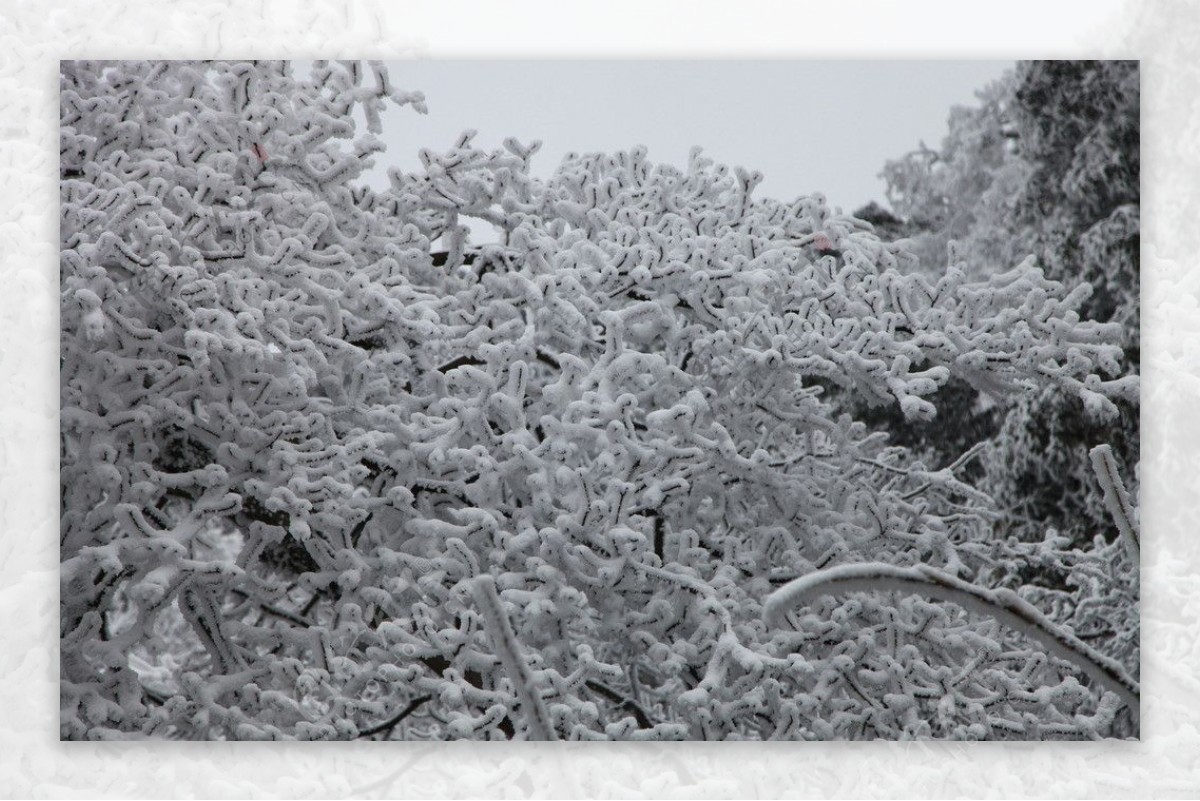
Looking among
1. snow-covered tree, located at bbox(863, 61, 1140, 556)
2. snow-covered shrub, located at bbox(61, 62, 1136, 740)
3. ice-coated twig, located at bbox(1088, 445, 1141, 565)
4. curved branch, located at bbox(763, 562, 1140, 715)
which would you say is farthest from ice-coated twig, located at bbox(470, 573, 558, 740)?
snow-covered tree, located at bbox(863, 61, 1140, 556)

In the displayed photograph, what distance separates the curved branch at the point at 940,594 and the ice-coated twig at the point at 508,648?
0.27 m

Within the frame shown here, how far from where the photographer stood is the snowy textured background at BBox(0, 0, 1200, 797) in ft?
7.09

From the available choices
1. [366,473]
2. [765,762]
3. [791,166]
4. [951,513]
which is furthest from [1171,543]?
[366,473]

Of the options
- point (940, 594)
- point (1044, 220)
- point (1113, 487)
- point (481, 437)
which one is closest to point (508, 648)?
point (940, 594)

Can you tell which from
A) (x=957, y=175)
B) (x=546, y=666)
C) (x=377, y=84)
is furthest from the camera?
(x=957, y=175)

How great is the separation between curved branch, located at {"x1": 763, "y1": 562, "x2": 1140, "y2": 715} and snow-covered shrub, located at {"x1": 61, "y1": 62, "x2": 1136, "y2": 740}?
1.26m

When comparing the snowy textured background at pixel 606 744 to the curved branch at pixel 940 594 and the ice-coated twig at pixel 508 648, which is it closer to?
the ice-coated twig at pixel 508 648

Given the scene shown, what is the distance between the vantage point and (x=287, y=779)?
7.09ft

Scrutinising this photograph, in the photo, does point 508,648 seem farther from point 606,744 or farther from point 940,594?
point 606,744

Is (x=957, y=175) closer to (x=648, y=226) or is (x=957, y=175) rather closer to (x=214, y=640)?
(x=648, y=226)

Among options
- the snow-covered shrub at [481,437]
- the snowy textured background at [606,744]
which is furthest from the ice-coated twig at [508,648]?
the snowy textured background at [606,744]

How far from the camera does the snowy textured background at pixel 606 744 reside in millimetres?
2160

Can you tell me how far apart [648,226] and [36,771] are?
1482 mm

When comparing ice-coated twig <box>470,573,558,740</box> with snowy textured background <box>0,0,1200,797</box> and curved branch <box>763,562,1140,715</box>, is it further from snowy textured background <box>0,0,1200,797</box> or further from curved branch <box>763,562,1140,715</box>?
snowy textured background <box>0,0,1200,797</box>
